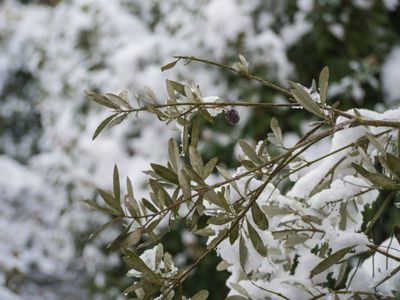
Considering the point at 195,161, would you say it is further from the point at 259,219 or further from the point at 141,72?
the point at 141,72

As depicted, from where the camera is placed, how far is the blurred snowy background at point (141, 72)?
7.18ft

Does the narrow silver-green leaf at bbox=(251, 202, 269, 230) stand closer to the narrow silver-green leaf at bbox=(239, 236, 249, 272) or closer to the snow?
the narrow silver-green leaf at bbox=(239, 236, 249, 272)

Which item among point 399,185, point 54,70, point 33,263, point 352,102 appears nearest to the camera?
point 399,185

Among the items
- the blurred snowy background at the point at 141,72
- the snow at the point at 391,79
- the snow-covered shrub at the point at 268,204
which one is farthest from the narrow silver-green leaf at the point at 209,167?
the snow at the point at 391,79

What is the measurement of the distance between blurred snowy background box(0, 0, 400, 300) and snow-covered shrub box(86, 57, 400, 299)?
1.15 meters

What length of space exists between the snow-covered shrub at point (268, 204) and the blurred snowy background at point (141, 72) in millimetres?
1148

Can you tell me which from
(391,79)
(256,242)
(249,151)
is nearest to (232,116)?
(249,151)

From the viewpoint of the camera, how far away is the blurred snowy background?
2189 millimetres

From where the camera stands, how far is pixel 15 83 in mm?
4059

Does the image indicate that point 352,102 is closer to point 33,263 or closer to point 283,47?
point 283,47

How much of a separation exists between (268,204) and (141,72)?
68.9 inches

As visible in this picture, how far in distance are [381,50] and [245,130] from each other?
0.62 metres

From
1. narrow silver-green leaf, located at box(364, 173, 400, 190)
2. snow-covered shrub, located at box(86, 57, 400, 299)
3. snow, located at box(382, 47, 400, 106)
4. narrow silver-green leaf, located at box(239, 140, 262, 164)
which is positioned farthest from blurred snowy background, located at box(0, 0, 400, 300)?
narrow silver-green leaf, located at box(364, 173, 400, 190)

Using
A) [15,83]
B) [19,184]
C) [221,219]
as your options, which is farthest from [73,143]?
[221,219]
